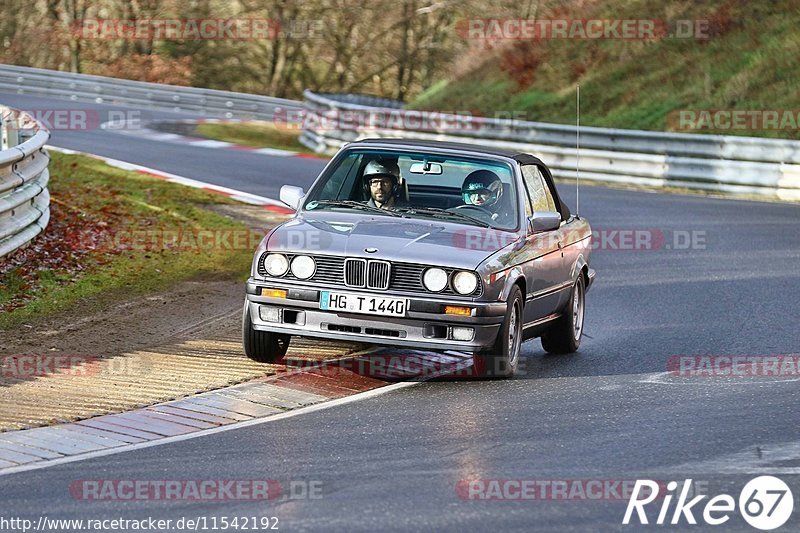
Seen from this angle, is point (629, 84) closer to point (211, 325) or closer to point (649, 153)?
point (649, 153)

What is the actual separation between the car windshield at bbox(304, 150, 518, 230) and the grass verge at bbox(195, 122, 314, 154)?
18.3m

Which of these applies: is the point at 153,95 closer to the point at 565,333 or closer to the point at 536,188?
the point at 536,188

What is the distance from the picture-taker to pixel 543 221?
997cm

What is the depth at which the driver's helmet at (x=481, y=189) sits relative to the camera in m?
10.1

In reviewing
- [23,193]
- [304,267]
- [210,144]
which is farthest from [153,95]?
[304,267]

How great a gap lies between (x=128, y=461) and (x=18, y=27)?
48150mm

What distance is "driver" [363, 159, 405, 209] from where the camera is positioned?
10172mm

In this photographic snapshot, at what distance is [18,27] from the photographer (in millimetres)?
52188
